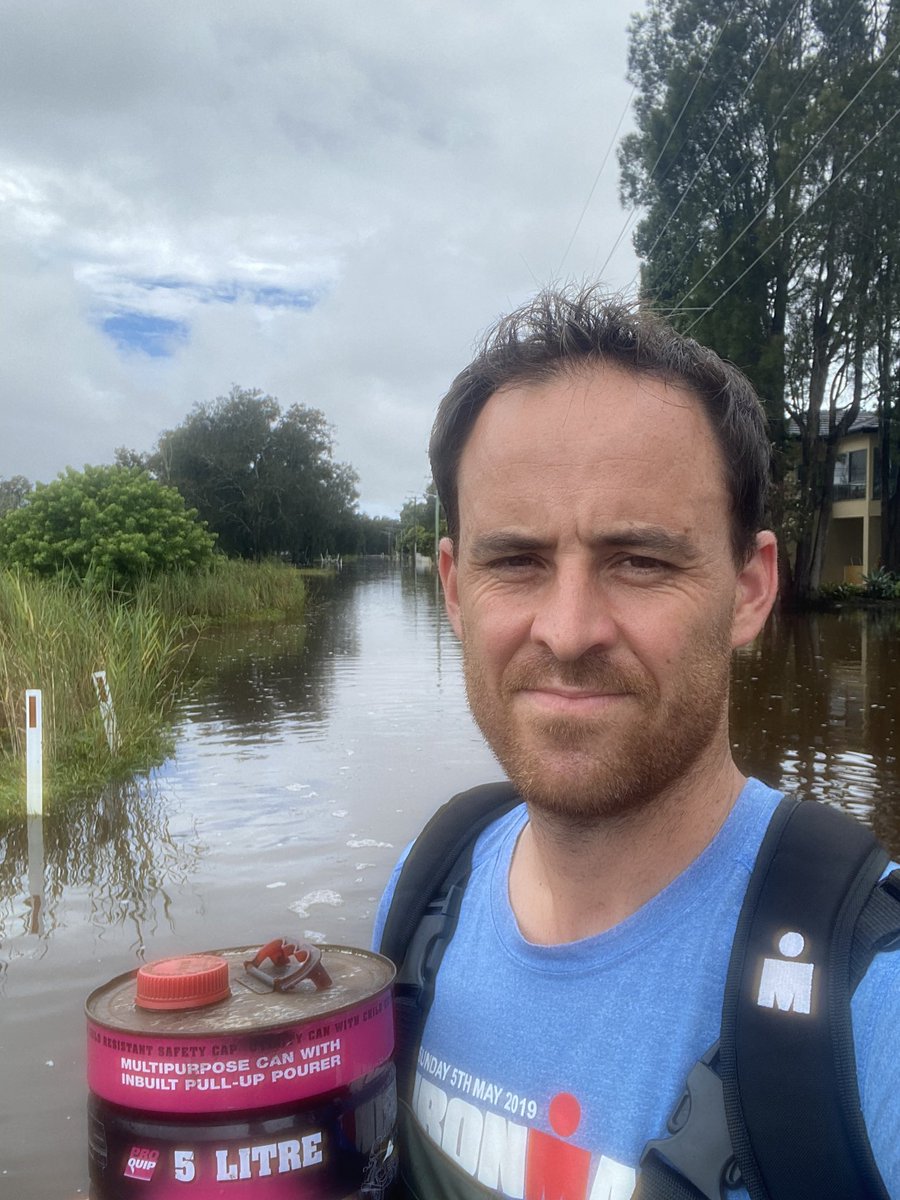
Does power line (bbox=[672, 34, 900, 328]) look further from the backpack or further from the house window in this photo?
the backpack

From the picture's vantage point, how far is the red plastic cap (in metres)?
1.33

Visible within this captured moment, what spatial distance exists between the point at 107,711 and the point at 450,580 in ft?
26.7

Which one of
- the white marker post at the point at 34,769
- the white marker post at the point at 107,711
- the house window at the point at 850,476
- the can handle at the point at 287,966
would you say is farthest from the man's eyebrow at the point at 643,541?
the house window at the point at 850,476

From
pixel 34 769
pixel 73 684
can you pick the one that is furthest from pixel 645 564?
pixel 73 684

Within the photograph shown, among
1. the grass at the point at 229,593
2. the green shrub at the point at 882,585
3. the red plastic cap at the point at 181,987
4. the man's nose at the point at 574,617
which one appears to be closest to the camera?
the red plastic cap at the point at 181,987

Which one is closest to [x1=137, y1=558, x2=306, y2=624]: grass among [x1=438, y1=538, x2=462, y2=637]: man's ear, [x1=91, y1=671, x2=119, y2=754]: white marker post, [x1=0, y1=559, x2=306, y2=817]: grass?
[x1=0, y1=559, x2=306, y2=817]: grass

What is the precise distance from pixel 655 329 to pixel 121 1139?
128 centimetres

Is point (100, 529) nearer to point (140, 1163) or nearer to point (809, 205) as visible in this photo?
point (809, 205)

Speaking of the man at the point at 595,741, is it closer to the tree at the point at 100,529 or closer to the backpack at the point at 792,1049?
the backpack at the point at 792,1049

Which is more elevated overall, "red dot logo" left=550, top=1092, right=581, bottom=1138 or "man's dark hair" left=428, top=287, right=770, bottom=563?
"man's dark hair" left=428, top=287, right=770, bottom=563

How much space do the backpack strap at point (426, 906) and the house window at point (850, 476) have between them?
1664 inches

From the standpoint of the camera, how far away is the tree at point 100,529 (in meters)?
27.4

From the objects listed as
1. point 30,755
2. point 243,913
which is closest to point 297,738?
point 30,755

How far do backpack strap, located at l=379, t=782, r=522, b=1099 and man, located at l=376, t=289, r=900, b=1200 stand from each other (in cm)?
2
